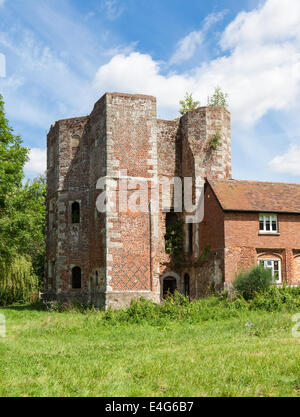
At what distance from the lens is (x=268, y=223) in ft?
82.9

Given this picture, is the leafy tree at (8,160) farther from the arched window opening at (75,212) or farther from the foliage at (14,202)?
the arched window opening at (75,212)

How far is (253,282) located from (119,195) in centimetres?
874

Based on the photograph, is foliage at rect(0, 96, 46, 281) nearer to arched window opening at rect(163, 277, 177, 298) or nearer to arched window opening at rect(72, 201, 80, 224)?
arched window opening at rect(72, 201, 80, 224)

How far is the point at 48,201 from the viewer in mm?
32625

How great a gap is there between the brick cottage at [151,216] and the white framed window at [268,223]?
0.05 metres

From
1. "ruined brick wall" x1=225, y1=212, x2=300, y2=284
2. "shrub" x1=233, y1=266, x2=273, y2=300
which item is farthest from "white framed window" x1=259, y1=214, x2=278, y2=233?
"shrub" x1=233, y1=266, x2=273, y2=300

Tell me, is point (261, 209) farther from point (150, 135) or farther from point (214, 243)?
point (150, 135)

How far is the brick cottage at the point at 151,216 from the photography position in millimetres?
25047

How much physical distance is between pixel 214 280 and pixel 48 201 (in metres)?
13.4

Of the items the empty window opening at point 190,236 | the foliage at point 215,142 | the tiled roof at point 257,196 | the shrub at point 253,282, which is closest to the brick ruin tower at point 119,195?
the empty window opening at point 190,236

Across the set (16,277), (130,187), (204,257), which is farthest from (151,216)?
(16,277)

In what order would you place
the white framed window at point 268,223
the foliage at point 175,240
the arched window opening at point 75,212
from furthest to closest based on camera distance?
the arched window opening at point 75,212 < the foliage at point 175,240 < the white framed window at point 268,223

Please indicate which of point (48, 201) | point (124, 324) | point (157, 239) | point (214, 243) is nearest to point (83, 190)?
point (48, 201)

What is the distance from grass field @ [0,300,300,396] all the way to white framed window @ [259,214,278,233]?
26.5 ft
